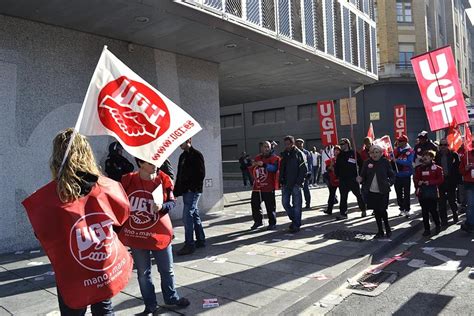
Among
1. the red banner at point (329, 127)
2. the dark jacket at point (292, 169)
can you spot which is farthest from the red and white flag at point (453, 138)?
the red banner at point (329, 127)

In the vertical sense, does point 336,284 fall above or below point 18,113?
below

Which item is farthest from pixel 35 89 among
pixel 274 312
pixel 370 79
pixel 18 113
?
pixel 370 79

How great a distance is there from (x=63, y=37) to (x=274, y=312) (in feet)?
20.6

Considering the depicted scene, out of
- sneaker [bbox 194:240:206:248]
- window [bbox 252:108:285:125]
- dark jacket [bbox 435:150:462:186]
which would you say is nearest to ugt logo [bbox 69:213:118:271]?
sneaker [bbox 194:240:206:248]

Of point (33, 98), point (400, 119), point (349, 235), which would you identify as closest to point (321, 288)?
point (349, 235)

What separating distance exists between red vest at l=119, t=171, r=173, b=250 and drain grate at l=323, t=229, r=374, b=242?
4.26 meters

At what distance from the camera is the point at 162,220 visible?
12.8 feet

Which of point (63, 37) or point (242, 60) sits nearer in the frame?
point (63, 37)

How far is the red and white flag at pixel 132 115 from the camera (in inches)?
126

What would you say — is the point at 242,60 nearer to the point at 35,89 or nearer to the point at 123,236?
the point at 35,89

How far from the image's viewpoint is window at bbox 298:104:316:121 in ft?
99.5

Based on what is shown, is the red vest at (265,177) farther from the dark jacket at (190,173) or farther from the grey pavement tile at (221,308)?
the grey pavement tile at (221,308)

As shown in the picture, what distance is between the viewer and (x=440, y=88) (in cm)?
809

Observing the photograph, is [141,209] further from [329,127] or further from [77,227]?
[329,127]
